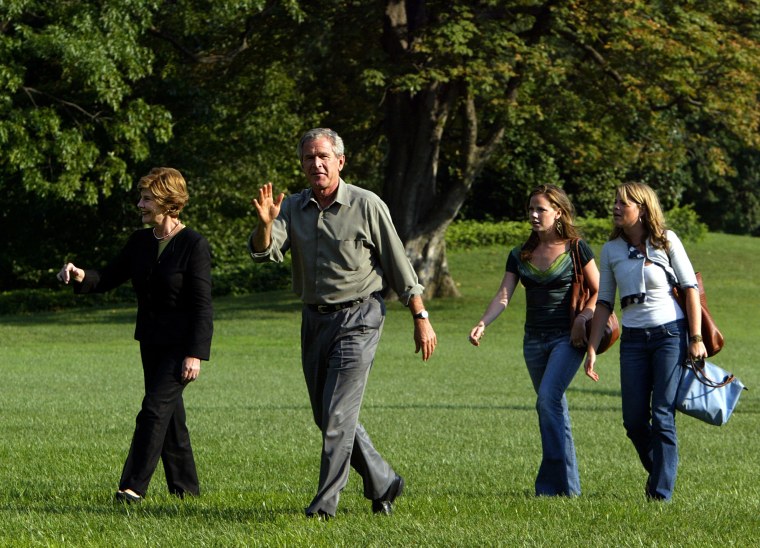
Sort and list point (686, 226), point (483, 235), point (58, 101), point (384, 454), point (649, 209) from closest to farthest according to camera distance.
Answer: point (649, 209) < point (384, 454) < point (58, 101) < point (686, 226) < point (483, 235)

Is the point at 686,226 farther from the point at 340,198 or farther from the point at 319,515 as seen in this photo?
the point at 319,515

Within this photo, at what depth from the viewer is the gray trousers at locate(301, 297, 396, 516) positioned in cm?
630

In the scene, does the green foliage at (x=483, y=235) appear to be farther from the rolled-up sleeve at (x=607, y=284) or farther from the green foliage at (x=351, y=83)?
the rolled-up sleeve at (x=607, y=284)

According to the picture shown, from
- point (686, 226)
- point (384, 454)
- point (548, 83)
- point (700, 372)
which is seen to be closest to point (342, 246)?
point (700, 372)

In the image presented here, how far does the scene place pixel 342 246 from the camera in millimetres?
6449

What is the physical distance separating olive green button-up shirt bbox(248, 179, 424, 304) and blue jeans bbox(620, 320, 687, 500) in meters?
1.54

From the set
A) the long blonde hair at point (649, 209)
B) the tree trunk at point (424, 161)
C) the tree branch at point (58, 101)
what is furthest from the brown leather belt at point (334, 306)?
the tree trunk at point (424, 161)

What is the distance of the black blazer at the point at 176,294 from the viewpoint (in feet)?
22.9

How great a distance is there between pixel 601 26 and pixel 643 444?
2238 cm

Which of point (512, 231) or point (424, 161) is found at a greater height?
point (424, 161)

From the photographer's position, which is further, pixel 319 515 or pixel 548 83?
pixel 548 83

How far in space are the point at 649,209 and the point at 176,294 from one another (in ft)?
8.91

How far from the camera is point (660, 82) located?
2948 centimetres

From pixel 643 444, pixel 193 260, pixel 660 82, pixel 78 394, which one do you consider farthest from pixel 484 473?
pixel 660 82
